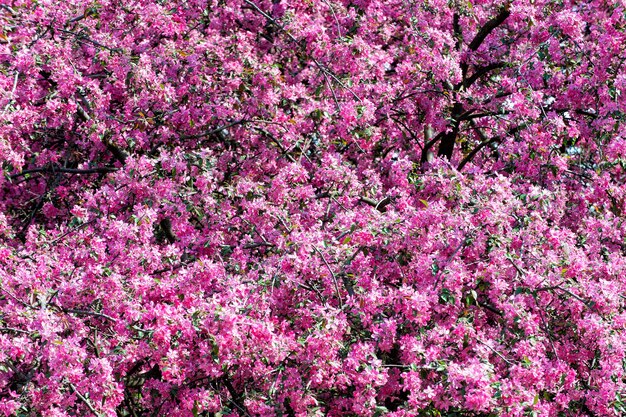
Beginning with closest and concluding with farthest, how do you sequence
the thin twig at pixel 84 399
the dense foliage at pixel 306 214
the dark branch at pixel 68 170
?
the thin twig at pixel 84 399 < the dense foliage at pixel 306 214 < the dark branch at pixel 68 170

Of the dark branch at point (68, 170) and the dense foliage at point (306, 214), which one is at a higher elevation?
the dense foliage at point (306, 214)

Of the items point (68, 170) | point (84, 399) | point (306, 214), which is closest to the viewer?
point (84, 399)

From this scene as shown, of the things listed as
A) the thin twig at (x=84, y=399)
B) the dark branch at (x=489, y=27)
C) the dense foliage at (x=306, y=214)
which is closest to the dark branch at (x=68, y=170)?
the dense foliage at (x=306, y=214)

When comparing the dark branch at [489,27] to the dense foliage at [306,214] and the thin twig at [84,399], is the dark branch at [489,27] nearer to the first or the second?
the dense foliage at [306,214]

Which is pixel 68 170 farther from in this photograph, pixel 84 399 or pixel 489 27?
pixel 489 27

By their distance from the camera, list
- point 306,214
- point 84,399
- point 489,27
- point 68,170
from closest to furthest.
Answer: point 84,399, point 306,214, point 68,170, point 489,27

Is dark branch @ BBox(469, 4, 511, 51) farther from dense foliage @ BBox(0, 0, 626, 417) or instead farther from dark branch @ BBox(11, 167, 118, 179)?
dark branch @ BBox(11, 167, 118, 179)

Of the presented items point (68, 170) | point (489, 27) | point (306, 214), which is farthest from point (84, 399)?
point (489, 27)

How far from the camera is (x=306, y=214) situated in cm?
741

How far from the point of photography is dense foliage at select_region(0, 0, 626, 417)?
5.75m

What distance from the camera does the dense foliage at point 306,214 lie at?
5.75 meters

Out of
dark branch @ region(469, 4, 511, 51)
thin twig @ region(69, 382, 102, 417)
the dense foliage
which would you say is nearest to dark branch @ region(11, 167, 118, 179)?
the dense foliage

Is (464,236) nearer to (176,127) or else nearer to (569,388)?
(569,388)

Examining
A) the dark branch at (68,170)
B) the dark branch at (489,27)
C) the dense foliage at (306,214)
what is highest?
the dark branch at (489,27)
